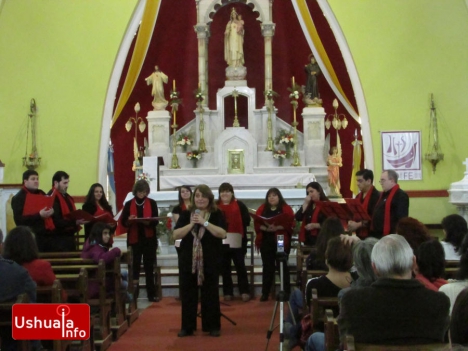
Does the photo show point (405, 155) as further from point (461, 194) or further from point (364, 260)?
point (364, 260)

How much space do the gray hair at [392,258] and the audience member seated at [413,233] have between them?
4.43 ft

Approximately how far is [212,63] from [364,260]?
967 cm

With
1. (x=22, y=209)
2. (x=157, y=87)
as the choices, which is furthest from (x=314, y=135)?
A: (x=22, y=209)

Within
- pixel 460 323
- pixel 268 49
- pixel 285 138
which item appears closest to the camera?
pixel 460 323

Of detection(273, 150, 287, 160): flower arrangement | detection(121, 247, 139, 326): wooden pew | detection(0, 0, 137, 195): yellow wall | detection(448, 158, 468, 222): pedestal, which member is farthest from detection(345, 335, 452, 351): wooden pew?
detection(273, 150, 287, 160): flower arrangement

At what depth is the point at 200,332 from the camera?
229 inches

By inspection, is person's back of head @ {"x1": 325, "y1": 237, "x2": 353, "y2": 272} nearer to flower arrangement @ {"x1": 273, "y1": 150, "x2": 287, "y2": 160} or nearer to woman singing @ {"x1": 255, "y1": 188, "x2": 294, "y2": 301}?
woman singing @ {"x1": 255, "y1": 188, "x2": 294, "y2": 301}

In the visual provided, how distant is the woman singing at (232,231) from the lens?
7.25 metres

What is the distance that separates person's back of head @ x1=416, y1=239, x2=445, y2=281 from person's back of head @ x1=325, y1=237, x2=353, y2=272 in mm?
433

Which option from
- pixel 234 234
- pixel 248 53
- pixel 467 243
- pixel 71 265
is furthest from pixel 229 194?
pixel 248 53

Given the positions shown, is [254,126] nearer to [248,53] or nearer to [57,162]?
[248,53]

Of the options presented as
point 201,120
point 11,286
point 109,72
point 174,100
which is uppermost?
point 109,72

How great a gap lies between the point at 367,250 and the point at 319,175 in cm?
812

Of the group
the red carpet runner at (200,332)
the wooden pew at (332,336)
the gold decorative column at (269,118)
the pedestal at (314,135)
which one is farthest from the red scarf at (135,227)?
the pedestal at (314,135)
